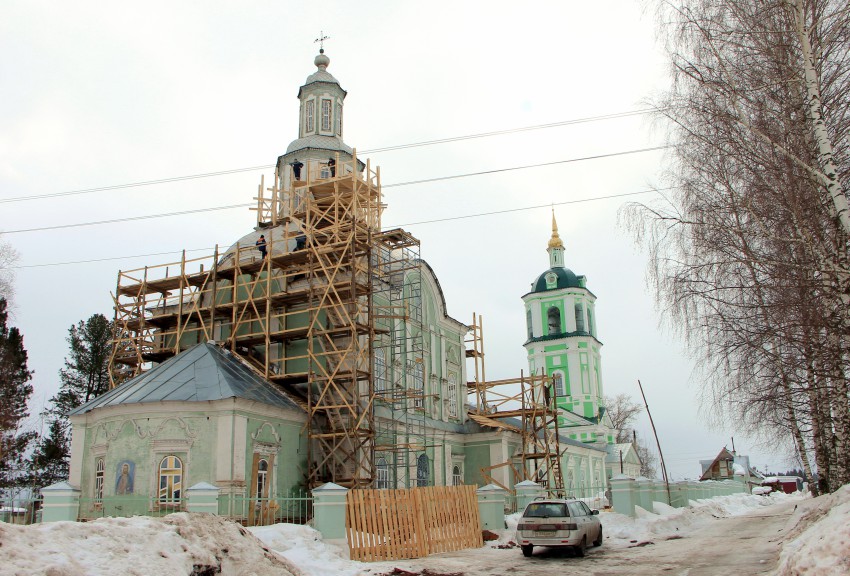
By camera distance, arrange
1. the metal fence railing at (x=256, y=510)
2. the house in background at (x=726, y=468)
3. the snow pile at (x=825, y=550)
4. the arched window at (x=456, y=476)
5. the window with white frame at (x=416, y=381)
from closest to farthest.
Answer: the snow pile at (x=825, y=550) < the metal fence railing at (x=256, y=510) < the window with white frame at (x=416, y=381) < the arched window at (x=456, y=476) < the house in background at (x=726, y=468)

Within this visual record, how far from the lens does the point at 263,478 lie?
20094 mm

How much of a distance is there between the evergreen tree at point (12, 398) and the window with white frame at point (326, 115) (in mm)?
15376

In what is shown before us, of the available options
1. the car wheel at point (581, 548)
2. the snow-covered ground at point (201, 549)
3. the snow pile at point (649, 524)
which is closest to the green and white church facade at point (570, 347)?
the snow pile at point (649, 524)

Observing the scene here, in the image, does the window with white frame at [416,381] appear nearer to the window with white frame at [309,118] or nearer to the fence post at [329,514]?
the window with white frame at [309,118]

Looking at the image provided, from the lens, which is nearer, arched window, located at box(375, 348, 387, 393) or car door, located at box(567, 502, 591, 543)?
car door, located at box(567, 502, 591, 543)

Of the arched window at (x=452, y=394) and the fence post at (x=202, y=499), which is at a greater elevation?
the arched window at (x=452, y=394)

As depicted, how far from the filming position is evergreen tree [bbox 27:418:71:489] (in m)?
35.4

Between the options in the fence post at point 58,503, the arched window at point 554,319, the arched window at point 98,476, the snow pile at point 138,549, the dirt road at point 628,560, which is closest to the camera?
the snow pile at point 138,549

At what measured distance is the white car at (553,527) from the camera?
1439 cm

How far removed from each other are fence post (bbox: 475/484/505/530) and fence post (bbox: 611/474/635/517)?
3.90 m

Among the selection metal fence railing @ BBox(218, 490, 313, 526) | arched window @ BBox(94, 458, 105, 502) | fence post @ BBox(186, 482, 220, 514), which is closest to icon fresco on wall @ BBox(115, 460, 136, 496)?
arched window @ BBox(94, 458, 105, 502)

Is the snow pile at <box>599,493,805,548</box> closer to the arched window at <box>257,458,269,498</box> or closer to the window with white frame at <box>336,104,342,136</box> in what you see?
the arched window at <box>257,458,269,498</box>

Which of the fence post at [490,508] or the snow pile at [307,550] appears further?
the fence post at [490,508]

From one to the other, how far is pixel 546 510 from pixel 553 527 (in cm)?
46
